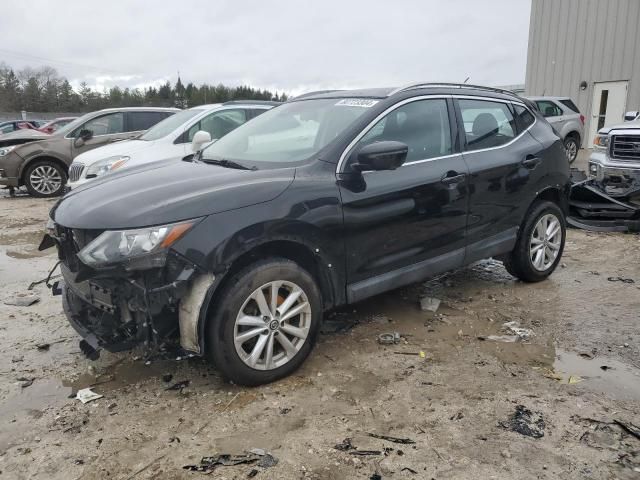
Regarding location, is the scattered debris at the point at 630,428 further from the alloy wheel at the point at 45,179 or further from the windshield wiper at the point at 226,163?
the alloy wheel at the point at 45,179

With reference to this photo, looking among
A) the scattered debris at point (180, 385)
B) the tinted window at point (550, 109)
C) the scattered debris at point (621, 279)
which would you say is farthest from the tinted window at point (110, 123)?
the tinted window at point (550, 109)

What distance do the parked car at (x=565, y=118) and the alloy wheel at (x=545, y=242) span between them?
9789 mm

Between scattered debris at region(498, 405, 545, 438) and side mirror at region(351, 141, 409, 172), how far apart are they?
164 centimetres

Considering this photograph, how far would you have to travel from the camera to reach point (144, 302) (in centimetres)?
275

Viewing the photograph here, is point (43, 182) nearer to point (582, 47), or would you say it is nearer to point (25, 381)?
point (25, 381)

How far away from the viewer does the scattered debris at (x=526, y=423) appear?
8.91ft

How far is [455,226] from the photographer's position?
4.03m

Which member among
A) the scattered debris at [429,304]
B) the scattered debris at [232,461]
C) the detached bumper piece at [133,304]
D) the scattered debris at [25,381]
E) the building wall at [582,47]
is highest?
the building wall at [582,47]

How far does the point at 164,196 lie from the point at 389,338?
1907 mm

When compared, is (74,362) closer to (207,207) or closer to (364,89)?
(207,207)

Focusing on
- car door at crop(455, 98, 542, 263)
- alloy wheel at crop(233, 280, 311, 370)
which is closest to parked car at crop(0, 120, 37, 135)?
car door at crop(455, 98, 542, 263)

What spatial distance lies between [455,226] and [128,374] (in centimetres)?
256

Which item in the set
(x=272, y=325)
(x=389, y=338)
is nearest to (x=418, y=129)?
(x=389, y=338)

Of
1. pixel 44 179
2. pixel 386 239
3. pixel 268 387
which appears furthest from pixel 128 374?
pixel 44 179
